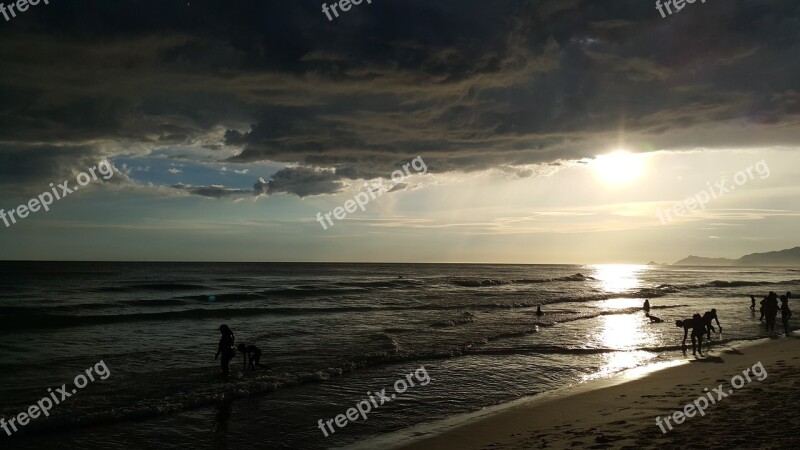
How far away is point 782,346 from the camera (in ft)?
66.0

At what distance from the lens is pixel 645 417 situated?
10367mm

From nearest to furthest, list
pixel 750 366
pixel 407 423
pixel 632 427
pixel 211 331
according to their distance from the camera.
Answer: pixel 632 427
pixel 407 423
pixel 750 366
pixel 211 331

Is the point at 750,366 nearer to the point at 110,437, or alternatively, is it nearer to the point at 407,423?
the point at 407,423

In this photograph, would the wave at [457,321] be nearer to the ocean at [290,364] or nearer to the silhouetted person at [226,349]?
the ocean at [290,364]

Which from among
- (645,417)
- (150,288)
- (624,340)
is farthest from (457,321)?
(150,288)

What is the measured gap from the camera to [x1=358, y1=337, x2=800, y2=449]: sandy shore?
28.0 feet

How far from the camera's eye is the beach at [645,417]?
8.54 meters

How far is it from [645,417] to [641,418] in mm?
122

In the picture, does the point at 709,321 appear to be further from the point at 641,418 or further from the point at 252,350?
the point at 252,350

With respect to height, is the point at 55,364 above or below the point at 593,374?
above

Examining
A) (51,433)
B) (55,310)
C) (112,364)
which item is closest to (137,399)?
(51,433)

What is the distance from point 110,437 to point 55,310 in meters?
32.9

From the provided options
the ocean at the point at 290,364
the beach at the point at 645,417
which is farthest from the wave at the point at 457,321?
the beach at the point at 645,417

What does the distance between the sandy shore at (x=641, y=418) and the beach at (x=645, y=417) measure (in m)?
0.01
